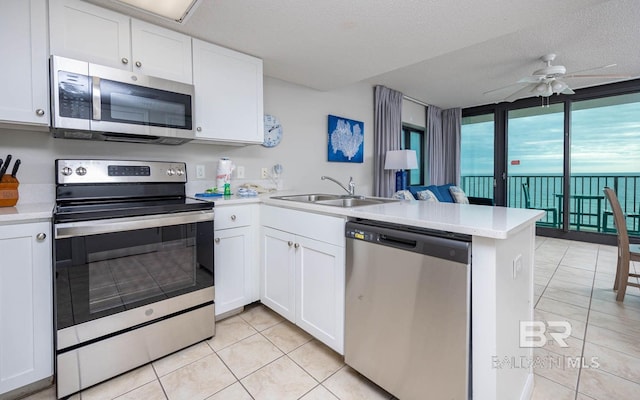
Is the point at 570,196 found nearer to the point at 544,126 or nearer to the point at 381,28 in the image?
the point at 544,126

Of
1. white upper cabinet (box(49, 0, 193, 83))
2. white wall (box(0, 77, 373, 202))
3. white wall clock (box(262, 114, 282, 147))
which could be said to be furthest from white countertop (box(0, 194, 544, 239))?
white wall clock (box(262, 114, 282, 147))

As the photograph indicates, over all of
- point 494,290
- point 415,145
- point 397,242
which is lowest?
point 494,290

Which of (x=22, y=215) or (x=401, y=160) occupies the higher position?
(x=401, y=160)

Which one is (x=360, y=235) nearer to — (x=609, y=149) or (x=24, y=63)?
(x=24, y=63)

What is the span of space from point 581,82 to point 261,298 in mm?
5427

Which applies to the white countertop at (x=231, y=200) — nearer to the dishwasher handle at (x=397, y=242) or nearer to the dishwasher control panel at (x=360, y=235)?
the dishwasher control panel at (x=360, y=235)

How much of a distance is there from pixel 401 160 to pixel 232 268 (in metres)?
2.63

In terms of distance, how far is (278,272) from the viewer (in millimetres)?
2039

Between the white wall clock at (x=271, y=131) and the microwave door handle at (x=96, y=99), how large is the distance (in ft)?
4.47

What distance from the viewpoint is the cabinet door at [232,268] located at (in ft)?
6.56

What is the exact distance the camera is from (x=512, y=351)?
1.18m

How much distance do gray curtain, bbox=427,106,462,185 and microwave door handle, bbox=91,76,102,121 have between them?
16.3 feet

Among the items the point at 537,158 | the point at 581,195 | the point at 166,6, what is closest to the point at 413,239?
the point at 166,6

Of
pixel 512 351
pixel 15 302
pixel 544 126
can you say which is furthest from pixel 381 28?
pixel 544 126
